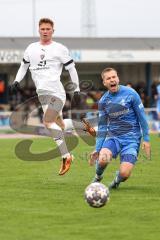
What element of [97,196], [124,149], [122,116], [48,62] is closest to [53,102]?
[48,62]

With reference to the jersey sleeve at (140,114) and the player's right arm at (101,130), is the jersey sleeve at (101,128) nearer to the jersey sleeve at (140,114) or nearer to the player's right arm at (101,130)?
the player's right arm at (101,130)

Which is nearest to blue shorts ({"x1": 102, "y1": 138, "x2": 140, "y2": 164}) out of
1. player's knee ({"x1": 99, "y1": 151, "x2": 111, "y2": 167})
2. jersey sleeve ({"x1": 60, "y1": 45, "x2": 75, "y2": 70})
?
player's knee ({"x1": 99, "y1": 151, "x2": 111, "y2": 167})

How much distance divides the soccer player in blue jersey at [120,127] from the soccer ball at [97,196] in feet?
5.45

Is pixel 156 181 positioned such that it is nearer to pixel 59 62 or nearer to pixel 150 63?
pixel 59 62

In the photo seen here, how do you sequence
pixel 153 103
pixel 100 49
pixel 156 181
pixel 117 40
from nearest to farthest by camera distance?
pixel 156 181, pixel 153 103, pixel 100 49, pixel 117 40

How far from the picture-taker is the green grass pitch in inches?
363

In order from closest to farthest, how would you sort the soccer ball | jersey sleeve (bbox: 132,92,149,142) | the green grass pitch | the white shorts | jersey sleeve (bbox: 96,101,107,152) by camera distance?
the green grass pitch → the soccer ball → jersey sleeve (bbox: 132,92,149,142) → jersey sleeve (bbox: 96,101,107,152) → the white shorts

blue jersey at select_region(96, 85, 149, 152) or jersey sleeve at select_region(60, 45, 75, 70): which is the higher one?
jersey sleeve at select_region(60, 45, 75, 70)

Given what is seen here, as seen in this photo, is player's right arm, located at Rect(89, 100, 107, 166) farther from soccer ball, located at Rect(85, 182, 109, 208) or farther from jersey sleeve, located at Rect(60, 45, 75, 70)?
jersey sleeve, located at Rect(60, 45, 75, 70)

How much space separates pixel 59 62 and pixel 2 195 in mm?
3449

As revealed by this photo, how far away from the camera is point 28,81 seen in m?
42.8

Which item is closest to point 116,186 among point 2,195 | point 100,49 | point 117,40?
point 2,195

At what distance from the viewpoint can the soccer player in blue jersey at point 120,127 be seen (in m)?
12.1

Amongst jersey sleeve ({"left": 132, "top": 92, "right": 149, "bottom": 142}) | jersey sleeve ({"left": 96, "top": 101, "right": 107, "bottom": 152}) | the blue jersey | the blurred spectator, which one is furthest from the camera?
the blurred spectator
